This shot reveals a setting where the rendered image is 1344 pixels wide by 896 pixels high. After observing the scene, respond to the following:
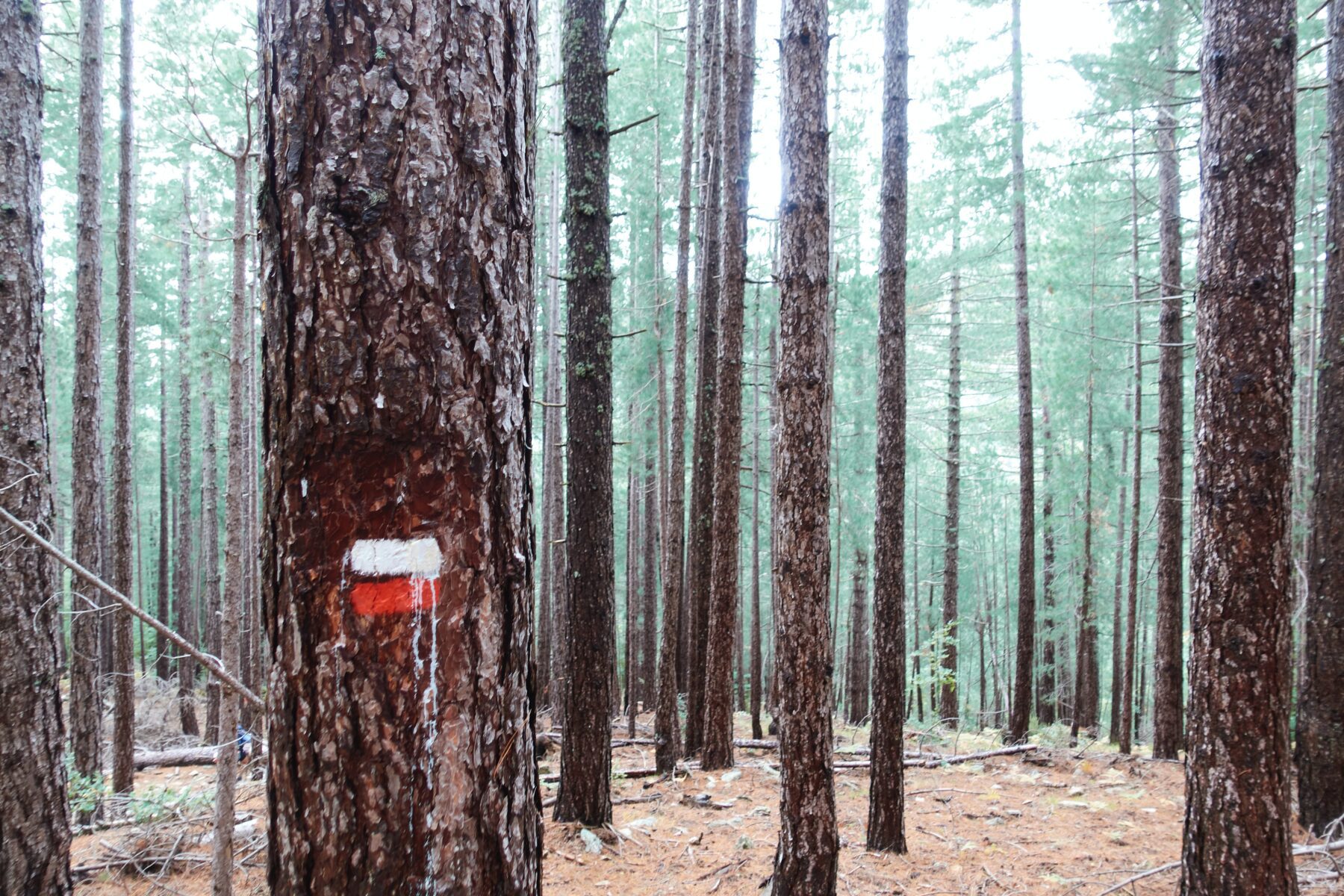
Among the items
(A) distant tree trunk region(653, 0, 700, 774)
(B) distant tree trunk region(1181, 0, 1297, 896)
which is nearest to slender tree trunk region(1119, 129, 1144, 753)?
(A) distant tree trunk region(653, 0, 700, 774)

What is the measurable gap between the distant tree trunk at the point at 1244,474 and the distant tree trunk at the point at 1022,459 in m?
7.47

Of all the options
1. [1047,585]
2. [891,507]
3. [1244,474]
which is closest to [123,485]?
[891,507]

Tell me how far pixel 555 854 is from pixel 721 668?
303 centimetres

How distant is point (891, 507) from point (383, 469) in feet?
17.0

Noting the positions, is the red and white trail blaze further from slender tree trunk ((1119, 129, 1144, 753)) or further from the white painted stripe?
slender tree trunk ((1119, 129, 1144, 753))

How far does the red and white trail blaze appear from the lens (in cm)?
127

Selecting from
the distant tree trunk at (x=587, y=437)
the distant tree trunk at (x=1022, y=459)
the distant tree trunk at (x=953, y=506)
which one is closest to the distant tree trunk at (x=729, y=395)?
the distant tree trunk at (x=587, y=437)

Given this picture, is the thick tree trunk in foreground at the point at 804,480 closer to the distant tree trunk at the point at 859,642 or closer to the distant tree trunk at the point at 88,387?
the distant tree trunk at the point at 88,387

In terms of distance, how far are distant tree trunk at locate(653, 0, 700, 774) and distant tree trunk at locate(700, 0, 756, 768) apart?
50 centimetres

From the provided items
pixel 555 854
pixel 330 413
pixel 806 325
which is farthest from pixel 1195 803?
pixel 330 413

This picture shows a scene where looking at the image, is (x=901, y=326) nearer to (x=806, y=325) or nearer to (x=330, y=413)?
(x=806, y=325)

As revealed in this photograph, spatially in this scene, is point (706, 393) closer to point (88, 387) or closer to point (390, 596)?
point (88, 387)

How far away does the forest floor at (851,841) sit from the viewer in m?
5.24

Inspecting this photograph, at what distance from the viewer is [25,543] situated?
3527 mm
